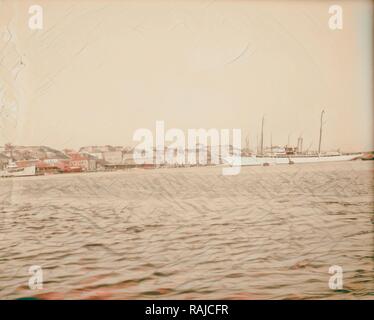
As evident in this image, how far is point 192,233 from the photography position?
320 cm

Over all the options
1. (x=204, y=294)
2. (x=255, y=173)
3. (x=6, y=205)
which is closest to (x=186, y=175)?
(x=255, y=173)

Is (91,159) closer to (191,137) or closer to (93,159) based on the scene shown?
(93,159)

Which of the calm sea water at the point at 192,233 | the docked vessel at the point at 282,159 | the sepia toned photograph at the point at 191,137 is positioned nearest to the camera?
the calm sea water at the point at 192,233

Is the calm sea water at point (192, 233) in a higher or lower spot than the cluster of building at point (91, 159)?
lower

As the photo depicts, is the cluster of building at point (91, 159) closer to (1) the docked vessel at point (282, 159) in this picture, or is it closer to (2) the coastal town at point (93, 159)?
(2) the coastal town at point (93, 159)

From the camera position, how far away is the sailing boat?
3234 millimetres

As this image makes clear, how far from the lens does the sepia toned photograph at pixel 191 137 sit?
3.12 meters

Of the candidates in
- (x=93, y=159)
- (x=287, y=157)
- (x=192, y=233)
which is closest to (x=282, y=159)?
(x=287, y=157)

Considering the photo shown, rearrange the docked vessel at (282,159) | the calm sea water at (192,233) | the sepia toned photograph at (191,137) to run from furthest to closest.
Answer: the docked vessel at (282,159) < the sepia toned photograph at (191,137) < the calm sea water at (192,233)

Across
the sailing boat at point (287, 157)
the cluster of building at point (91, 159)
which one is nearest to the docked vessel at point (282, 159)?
the sailing boat at point (287, 157)

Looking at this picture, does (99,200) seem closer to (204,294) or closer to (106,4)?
(204,294)

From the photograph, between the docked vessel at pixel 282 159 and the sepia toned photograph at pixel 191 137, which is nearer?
the sepia toned photograph at pixel 191 137

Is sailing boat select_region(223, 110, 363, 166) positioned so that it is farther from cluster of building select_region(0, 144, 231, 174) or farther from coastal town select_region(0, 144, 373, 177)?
cluster of building select_region(0, 144, 231, 174)

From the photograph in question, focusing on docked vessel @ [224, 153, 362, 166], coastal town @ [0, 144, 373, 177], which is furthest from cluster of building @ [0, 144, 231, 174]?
docked vessel @ [224, 153, 362, 166]
